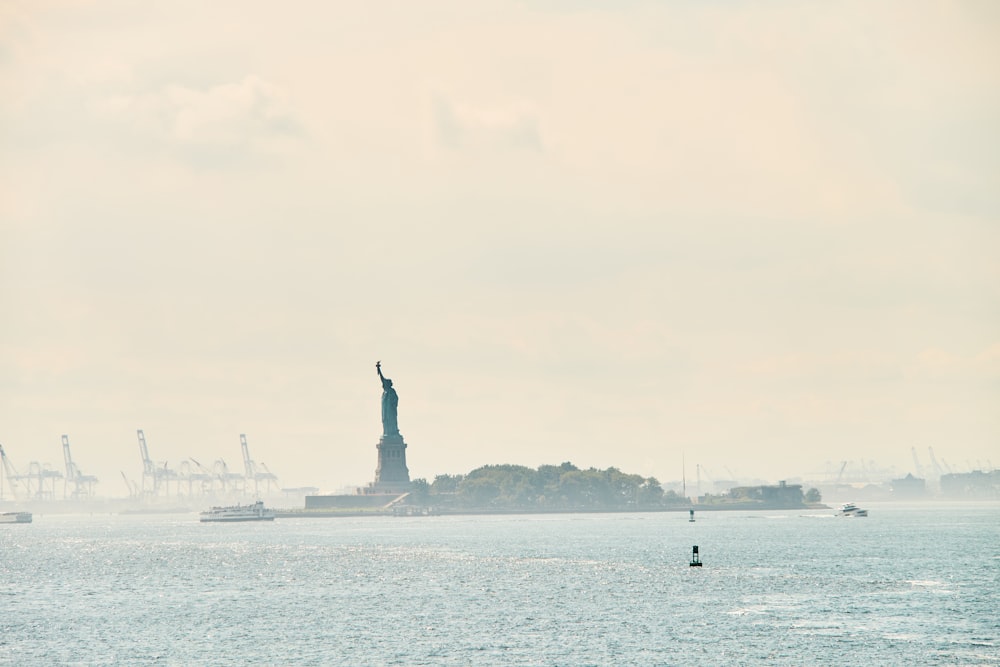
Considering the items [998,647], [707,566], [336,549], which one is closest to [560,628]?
[998,647]

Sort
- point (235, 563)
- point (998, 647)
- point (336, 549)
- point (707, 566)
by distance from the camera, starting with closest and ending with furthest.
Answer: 1. point (998, 647)
2. point (707, 566)
3. point (235, 563)
4. point (336, 549)

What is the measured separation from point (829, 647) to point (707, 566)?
64.1 m

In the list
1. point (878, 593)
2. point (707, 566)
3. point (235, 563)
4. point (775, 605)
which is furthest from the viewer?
point (235, 563)

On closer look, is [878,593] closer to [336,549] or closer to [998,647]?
[998,647]

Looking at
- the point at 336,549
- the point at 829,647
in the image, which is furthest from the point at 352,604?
the point at 336,549

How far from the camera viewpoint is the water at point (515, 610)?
87.1 metres

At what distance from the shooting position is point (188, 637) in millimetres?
96375

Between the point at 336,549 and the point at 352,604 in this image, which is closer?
the point at 352,604

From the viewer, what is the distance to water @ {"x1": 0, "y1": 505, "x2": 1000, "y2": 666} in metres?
87.1

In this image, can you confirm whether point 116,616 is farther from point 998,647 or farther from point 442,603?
point 998,647

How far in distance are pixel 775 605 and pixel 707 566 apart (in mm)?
41423

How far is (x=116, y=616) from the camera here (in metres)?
110

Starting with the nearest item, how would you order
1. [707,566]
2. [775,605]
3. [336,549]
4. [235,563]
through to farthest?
[775,605], [707,566], [235,563], [336,549]

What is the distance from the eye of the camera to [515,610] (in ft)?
357
